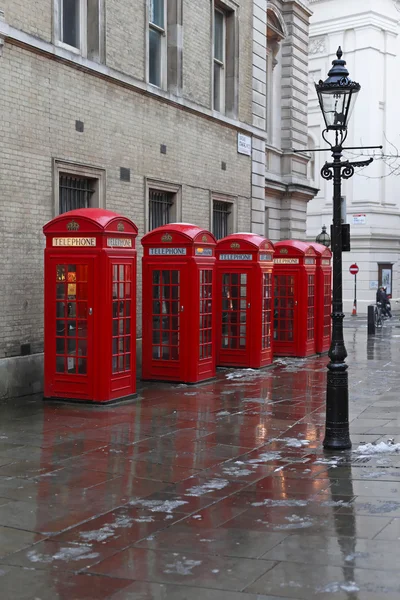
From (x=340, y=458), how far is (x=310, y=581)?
355 cm

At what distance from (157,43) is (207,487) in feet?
38.3

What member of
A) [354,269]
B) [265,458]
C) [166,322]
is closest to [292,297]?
[166,322]

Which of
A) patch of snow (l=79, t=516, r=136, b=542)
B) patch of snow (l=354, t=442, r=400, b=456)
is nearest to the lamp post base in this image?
patch of snow (l=354, t=442, r=400, b=456)

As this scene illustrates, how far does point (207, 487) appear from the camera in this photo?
287 inches

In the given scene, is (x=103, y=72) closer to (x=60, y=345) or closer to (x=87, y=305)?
(x=87, y=305)

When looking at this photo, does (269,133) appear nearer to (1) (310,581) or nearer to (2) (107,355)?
(2) (107,355)

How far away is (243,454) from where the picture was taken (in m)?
8.66

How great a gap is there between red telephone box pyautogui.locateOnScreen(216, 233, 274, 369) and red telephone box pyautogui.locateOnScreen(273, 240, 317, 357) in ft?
7.30

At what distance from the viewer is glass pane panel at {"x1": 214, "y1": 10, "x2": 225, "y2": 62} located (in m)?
19.1

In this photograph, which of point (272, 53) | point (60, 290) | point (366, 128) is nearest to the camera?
point (60, 290)

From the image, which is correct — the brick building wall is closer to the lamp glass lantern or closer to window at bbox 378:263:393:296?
the lamp glass lantern

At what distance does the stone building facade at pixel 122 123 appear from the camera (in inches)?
483

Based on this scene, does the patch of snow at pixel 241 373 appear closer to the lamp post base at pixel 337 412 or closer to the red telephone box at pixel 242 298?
the red telephone box at pixel 242 298

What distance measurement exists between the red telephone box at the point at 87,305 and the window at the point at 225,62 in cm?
849
